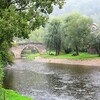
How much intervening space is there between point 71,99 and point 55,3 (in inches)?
403

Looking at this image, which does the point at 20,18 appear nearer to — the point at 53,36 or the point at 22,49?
the point at 53,36

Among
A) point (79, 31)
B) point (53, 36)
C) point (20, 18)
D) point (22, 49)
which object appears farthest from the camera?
point (22, 49)

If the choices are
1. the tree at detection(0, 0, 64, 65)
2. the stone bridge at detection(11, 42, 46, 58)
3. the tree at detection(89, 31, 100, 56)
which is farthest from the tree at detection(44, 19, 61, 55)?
the tree at detection(0, 0, 64, 65)

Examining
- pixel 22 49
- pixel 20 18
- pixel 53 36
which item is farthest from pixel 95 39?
pixel 22 49

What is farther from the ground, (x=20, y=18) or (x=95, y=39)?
(x=20, y=18)

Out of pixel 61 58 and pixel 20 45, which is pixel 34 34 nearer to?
pixel 20 45

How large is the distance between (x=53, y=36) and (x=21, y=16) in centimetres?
6665

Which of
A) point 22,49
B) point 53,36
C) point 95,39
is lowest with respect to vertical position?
point 22,49

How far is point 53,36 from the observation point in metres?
95.6

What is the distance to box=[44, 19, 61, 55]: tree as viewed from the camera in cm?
9562

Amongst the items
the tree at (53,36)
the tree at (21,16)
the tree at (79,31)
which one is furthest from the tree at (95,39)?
the tree at (21,16)

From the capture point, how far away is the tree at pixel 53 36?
3765 inches

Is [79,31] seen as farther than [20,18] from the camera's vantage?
Yes

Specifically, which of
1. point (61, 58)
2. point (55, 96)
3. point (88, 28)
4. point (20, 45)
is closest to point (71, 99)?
point (55, 96)
